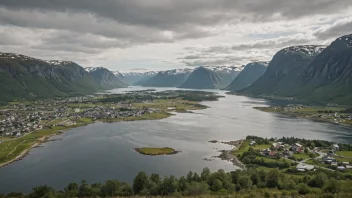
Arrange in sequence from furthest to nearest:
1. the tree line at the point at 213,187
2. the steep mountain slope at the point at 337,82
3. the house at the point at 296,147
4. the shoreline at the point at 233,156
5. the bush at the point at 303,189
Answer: the steep mountain slope at the point at 337,82
the house at the point at 296,147
the shoreline at the point at 233,156
the bush at the point at 303,189
the tree line at the point at 213,187

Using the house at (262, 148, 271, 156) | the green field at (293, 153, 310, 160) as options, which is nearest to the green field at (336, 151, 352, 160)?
the green field at (293, 153, 310, 160)

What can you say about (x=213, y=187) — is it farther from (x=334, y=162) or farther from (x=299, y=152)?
(x=299, y=152)

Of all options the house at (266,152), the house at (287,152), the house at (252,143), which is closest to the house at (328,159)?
the house at (287,152)

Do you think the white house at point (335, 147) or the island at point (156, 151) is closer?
the white house at point (335, 147)

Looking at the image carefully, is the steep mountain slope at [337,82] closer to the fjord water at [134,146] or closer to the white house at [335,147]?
the fjord water at [134,146]

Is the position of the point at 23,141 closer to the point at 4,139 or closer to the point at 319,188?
the point at 4,139

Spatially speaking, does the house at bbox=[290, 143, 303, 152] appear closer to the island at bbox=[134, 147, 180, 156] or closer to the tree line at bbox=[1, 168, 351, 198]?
the tree line at bbox=[1, 168, 351, 198]

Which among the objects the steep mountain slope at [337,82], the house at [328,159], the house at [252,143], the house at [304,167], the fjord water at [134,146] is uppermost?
the steep mountain slope at [337,82]
